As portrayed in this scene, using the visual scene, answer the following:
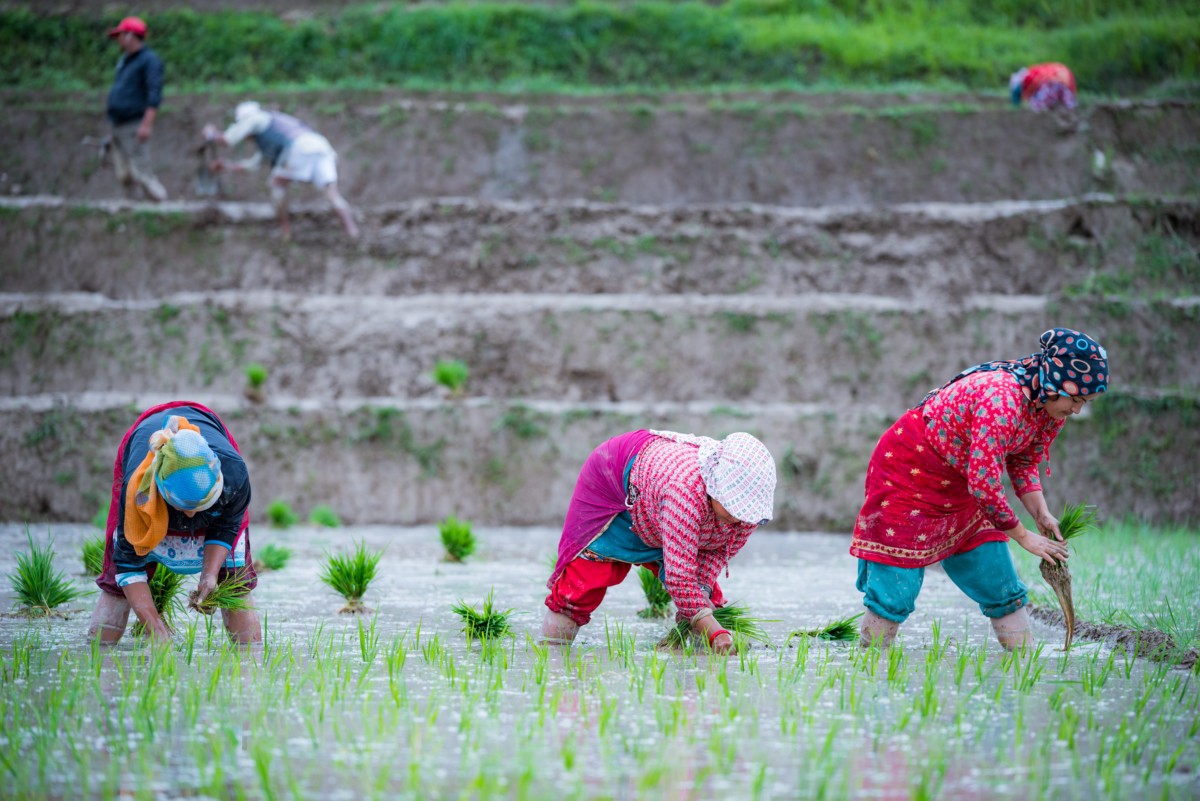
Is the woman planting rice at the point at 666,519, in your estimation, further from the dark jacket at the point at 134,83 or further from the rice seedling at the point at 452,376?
the dark jacket at the point at 134,83

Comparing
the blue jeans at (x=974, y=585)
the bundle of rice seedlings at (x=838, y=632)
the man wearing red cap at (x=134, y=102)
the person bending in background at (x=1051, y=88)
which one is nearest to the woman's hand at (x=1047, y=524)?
the blue jeans at (x=974, y=585)

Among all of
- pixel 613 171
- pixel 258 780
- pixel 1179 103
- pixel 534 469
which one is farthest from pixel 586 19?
pixel 258 780

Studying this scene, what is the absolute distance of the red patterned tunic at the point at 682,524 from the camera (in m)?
3.90

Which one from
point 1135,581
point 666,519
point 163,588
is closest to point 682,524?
point 666,519

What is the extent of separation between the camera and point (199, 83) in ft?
53.0

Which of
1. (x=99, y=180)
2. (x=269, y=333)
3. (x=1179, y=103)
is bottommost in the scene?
(x=269, y=333)

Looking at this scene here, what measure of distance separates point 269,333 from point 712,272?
161 inches

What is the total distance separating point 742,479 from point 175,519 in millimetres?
1942

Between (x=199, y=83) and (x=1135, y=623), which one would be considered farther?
(x=199, y=83)

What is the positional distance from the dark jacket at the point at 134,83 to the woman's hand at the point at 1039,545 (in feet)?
31.4

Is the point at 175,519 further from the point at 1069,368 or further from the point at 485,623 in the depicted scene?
the point at 1069,368

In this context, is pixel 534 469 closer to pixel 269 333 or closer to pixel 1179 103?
pixel 269 333

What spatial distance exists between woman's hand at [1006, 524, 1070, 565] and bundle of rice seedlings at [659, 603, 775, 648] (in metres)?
0.94

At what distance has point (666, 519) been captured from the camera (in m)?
3.93
